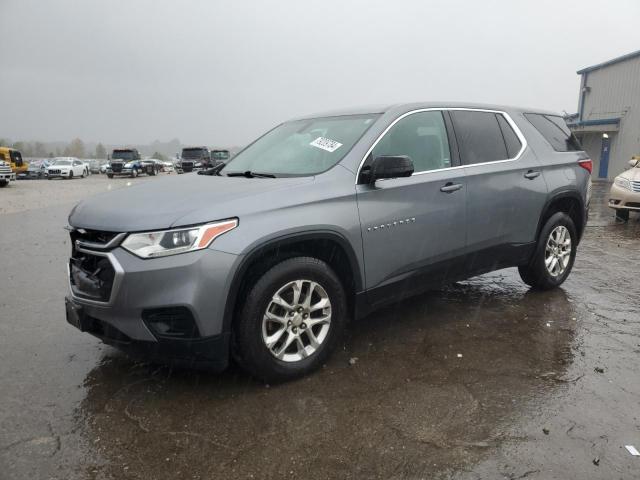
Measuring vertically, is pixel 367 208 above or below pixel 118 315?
above

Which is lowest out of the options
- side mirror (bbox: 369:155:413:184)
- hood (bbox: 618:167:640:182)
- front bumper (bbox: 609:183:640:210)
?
front bumper (bbox: 609:183:640:210)

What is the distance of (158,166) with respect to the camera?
42219 millimetres

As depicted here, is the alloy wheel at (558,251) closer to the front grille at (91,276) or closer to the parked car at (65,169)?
the front grille at (91,276)

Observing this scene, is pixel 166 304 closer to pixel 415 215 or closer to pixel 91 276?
pixel 91 276

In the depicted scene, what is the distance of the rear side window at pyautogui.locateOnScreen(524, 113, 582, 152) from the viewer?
187 inches

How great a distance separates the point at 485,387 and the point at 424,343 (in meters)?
0.74

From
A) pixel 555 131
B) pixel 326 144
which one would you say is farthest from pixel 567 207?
pixel 326 144

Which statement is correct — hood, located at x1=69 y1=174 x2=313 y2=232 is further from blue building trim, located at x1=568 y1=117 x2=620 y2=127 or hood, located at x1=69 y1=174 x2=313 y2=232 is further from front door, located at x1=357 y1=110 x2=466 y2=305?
blue building trim, located at x1=568 y1=117 x2=620 y2=127

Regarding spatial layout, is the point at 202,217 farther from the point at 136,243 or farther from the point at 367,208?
the point at 367,208

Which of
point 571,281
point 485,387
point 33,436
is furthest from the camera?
point 571,281

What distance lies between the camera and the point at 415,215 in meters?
3.50

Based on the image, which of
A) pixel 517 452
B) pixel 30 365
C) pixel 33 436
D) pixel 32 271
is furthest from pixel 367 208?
pixel 32 271

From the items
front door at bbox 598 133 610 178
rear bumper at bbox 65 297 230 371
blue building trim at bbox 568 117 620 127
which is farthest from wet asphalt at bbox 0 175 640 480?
front door at bbox 598 133 610 178

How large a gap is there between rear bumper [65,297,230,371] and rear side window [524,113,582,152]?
3.73m
